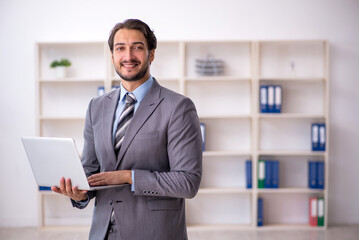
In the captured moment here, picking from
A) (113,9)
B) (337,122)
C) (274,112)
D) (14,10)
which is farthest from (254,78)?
(14,10)

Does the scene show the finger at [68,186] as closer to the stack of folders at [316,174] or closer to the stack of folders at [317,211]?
the stack of folders at [316,174]

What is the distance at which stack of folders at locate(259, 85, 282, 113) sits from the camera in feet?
13.3

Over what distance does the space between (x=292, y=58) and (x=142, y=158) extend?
3261 mm

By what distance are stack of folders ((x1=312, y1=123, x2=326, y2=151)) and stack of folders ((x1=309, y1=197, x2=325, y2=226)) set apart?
54cm

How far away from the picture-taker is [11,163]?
170 inches

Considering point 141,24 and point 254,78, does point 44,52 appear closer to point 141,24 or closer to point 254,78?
point 254,78

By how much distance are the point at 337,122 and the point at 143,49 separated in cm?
337

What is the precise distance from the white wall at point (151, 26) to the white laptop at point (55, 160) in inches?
120

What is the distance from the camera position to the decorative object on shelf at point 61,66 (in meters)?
4.12

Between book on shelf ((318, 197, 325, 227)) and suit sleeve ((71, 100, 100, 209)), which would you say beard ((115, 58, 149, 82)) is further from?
book on shelf ((318, 197, 325, 227))

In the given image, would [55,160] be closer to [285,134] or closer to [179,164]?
[179,164]

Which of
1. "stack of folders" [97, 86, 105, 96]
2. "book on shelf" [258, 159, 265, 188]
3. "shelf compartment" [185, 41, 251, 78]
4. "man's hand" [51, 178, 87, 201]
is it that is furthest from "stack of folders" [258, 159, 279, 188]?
"man's hand" [51, 178, 87, 201]

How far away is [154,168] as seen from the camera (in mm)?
1504

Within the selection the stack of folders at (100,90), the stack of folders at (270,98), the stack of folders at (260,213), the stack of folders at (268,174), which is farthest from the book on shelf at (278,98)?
the stack of folders at (100,90)
